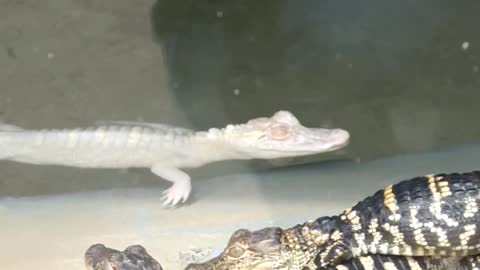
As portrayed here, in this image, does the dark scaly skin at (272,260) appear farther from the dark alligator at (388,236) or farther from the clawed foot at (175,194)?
the clawed foot at (175,194)

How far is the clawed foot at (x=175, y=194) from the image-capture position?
2664 mm

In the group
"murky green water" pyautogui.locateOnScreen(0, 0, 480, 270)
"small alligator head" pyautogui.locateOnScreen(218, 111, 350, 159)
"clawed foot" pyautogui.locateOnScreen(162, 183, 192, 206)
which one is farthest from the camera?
"small alligator head" pyautogui.locateOnScreen(218, 111, 350, 159)

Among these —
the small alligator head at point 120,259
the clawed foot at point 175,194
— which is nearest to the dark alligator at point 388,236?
the small alligator head at point 120,259

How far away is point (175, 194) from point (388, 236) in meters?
0.90

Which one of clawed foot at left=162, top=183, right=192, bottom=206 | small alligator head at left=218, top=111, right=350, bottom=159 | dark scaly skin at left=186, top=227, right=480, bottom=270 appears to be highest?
small alligator head at left=218, top=111, right=350, bottom=159

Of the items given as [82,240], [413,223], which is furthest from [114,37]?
[413,223]

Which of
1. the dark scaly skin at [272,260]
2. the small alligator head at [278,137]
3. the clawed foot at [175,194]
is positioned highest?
the small alligator head at [278,137]

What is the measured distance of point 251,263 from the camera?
7.26 feet

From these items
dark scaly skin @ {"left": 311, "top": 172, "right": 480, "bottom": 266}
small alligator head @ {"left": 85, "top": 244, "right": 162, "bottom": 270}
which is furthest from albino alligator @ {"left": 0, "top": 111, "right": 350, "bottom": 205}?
dark scaly skin @ {"left": 311, "top": 172, "right": 480, "bottom": 266}

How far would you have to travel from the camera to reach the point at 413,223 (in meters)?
2.00

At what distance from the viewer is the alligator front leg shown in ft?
8.77

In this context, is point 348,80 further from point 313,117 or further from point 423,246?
point 423,246

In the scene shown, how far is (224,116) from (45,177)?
0.77m

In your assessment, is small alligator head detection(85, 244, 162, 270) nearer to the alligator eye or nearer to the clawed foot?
the alligator eye
